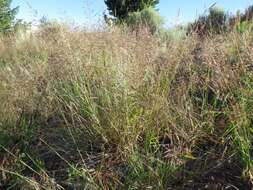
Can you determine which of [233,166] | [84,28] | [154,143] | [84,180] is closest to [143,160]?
[154,143]

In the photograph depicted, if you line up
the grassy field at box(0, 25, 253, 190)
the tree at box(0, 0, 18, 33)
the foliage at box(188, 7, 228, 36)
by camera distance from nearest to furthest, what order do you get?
the grassy field at box(0, 25, 253, 190) → the foliage at box(188, 7, 228, 36) → the tree at box(0, 0, 18, 33)

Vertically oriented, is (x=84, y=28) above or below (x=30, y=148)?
above

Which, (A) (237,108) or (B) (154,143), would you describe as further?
(B) (154,143)

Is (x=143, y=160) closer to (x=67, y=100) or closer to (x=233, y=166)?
(x=233, y=166)

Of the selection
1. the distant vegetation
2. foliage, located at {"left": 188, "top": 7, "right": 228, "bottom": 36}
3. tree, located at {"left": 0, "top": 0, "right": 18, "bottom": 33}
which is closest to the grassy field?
the distant vegetation

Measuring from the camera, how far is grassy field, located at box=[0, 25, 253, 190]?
207 cm

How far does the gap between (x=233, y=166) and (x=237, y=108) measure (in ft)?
1.14

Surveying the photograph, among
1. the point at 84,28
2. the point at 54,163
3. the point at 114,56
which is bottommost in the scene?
the point at 54,163

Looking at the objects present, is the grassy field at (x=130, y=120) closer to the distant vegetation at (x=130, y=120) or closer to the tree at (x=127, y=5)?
the distant vegetation at (x=130, y=120)

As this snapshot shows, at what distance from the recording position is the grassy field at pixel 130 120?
2068 mm

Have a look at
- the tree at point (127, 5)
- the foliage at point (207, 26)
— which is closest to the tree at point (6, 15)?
the tree at point (127, 5)

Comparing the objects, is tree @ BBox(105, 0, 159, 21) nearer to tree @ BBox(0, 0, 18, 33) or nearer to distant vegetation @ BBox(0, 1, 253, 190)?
tree @ BBox(0, 0, 18, 33)

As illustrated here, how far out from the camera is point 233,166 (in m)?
2.07

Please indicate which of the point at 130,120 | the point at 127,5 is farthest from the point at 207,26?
the point at 127,5
